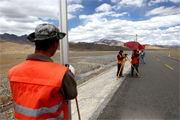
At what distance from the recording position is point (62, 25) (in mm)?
2225

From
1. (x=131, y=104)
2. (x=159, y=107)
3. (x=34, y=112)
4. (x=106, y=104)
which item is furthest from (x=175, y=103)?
(x=34, y=112)

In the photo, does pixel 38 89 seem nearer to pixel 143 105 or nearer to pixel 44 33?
pixel 44 33

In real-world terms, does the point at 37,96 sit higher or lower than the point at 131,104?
higher

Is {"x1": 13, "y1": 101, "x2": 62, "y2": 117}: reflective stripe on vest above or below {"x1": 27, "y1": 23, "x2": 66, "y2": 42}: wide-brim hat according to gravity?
below

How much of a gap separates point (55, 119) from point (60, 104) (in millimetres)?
150

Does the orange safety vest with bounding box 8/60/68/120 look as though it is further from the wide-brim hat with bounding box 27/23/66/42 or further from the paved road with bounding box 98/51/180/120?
the paved road with bounding box 98/51/180/120

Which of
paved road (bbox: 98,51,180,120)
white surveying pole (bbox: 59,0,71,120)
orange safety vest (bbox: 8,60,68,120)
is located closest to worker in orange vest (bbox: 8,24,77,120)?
orange safety vest (bbox: 8,60,68,120)

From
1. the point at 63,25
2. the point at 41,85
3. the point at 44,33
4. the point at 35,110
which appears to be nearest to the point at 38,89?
the point at 41,85

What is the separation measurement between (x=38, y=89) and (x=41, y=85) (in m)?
0.05

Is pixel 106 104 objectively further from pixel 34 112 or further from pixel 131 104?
pixel 34 112

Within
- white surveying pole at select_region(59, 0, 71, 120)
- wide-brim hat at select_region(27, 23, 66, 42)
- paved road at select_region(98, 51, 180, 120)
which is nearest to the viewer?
wide-brim hat at select_region(27, 23, 66, 42)

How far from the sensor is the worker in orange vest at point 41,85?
123cm

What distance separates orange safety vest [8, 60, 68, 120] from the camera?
1.23m

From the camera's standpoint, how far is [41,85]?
49.0 inches
